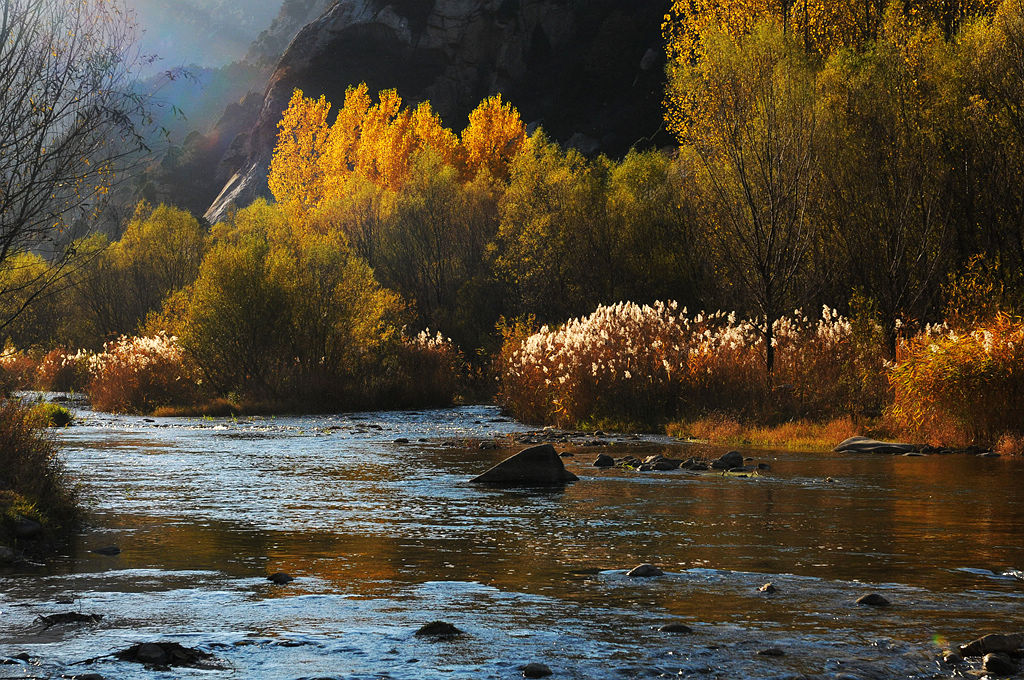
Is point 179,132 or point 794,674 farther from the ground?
point 179,132

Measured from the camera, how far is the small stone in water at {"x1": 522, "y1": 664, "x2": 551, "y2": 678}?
289 inches

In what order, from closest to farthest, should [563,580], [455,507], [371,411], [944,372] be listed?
[563,580] < [455,507] < [944,372] < [371,411]

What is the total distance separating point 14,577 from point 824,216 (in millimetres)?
27928

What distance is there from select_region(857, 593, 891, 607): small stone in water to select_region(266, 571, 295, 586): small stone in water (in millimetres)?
5269

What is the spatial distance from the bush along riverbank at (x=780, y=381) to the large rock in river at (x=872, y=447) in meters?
0.78

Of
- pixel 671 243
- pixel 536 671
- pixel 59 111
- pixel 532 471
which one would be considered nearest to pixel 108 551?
pixel 59 111

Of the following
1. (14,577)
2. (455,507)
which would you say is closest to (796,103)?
(455,507)

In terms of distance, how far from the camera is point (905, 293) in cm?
3089

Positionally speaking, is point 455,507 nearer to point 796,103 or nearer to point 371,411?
point 796,103

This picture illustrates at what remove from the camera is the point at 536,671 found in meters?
7.37

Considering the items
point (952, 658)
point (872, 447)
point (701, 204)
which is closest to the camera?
point (952, 658)

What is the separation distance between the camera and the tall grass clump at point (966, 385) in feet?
72.6

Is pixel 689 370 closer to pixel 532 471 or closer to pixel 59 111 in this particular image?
pixel 532 471

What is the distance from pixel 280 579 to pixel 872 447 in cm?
1606
